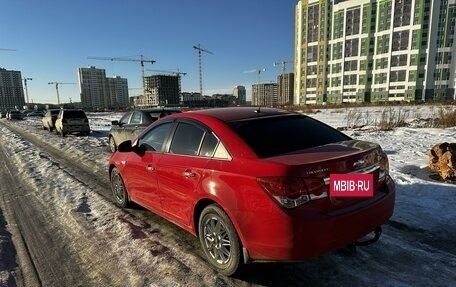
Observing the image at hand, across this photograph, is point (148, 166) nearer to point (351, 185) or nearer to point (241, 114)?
point (241, 114)

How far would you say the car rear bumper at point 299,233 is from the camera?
280cm

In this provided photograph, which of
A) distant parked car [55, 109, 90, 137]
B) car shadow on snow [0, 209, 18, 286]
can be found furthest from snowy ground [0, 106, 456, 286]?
distant parked car [55, 109, 90, 137]

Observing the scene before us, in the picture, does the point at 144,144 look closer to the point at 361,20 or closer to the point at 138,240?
the point at 138,240

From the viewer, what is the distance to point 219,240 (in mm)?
3486

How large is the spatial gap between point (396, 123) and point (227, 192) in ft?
46.6

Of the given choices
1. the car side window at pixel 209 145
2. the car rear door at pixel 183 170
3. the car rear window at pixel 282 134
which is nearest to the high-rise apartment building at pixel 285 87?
the car rear window at pixel 282 134

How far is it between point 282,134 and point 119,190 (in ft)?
11.2

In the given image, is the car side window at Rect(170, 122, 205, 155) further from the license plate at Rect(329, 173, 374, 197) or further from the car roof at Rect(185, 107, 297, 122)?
the license plate at Rect(329, 173, 374, 197)

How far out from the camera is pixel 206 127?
384 centimetres

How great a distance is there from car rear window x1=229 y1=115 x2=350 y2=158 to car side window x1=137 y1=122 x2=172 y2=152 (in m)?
1.23

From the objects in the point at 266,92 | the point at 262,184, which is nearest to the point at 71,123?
the point at 262,184

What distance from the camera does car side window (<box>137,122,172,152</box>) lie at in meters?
4.54

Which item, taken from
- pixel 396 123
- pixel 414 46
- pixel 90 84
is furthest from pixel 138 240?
pixel 90 84

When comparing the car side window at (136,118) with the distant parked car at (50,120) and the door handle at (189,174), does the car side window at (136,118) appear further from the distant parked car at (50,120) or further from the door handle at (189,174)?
the distant parked car at (50,120)
